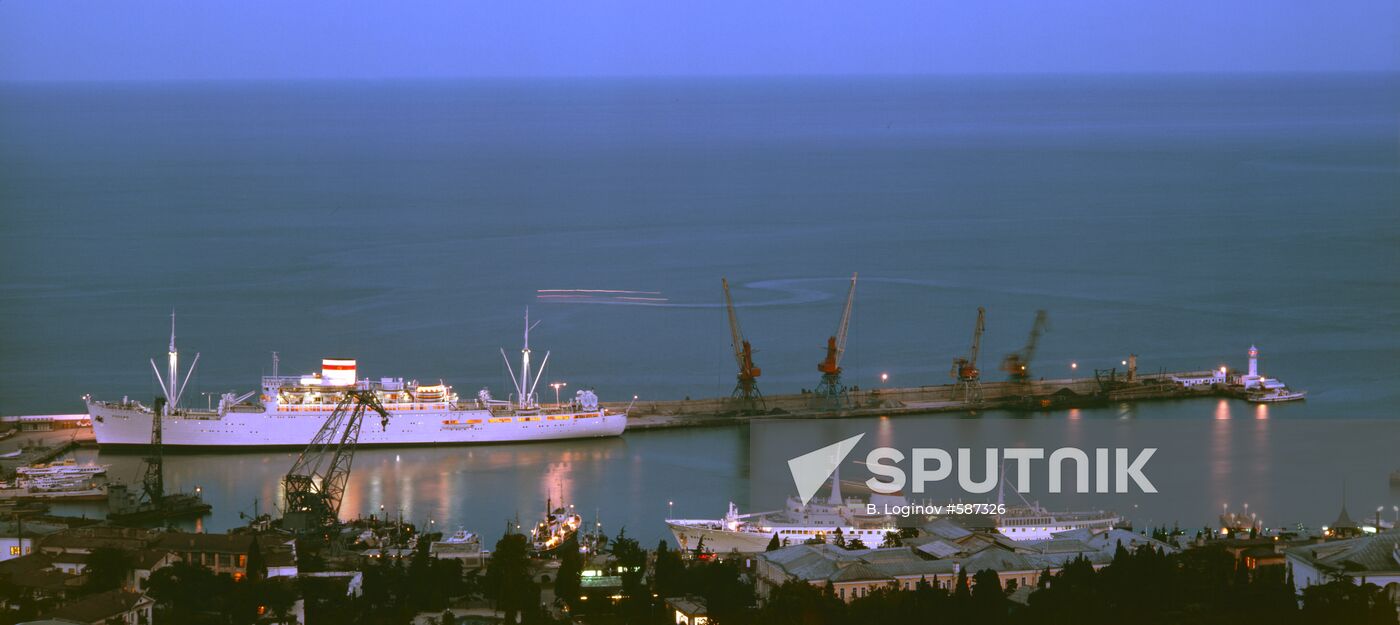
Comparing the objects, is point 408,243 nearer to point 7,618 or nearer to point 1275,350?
point 1275,350

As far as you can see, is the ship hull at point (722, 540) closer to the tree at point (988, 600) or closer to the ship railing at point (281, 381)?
the tree at point (988, 600)

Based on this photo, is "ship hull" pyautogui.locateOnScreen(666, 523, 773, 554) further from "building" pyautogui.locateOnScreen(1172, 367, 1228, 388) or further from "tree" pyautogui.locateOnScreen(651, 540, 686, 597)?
"building" pyautogui.locateOnScreen(1172, 367, 1228, 388)

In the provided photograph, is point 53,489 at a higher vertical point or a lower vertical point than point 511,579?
higher

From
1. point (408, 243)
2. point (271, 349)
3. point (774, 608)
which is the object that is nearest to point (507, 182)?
point (408, 243)

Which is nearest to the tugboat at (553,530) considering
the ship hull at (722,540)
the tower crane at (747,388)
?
the ship hull at (722,540)

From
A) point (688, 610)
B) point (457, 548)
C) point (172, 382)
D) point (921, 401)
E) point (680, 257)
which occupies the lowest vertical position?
point (688, 610)

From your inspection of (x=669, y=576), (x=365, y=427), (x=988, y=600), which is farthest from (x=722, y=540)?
(x=365, y=427)

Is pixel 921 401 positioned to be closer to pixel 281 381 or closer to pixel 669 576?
pixel 281 381
